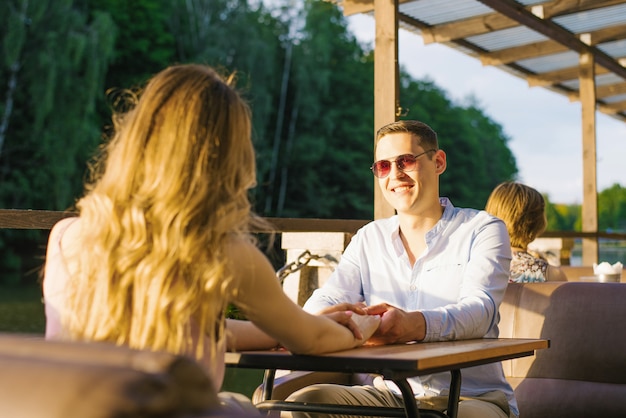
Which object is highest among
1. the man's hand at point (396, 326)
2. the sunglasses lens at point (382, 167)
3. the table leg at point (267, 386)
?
the sunglasses lens at point (382, 167)

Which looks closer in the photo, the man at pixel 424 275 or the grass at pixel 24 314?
the man at pixel 424 275

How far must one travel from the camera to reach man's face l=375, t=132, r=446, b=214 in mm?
3070

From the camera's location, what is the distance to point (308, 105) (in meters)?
33.4

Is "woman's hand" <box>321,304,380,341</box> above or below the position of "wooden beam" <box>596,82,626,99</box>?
below

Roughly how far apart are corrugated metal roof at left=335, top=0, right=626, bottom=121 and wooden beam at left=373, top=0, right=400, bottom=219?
123 cm

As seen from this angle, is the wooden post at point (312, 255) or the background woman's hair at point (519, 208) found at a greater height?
the background woman's hair at point (519, 208)

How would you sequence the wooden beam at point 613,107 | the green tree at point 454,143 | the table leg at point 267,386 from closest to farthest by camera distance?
1. the table leg at point 267,386
2. the wooden beam at point 613,107
3. the green tree at point 454,143

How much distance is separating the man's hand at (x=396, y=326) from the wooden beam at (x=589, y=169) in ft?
24.8

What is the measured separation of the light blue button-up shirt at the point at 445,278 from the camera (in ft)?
8.73

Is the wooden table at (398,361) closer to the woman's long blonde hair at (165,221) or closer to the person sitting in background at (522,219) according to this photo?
the woman's long blonde hair at (165,221)

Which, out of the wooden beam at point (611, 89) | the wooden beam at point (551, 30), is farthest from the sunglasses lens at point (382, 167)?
the wooden beam at point (611, 89)

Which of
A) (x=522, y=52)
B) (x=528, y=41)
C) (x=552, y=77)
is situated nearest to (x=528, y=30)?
(x=528, y=41)

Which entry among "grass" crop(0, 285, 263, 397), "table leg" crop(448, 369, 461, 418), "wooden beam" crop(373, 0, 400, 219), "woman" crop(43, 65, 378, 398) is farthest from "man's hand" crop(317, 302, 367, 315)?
"grass" crop(0, 285, 263, 397)

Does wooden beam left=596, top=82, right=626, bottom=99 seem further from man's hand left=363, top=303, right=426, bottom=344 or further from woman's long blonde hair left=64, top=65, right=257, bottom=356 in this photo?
woman's long blonde hair left=64, top=65, right=257, bottom=356
